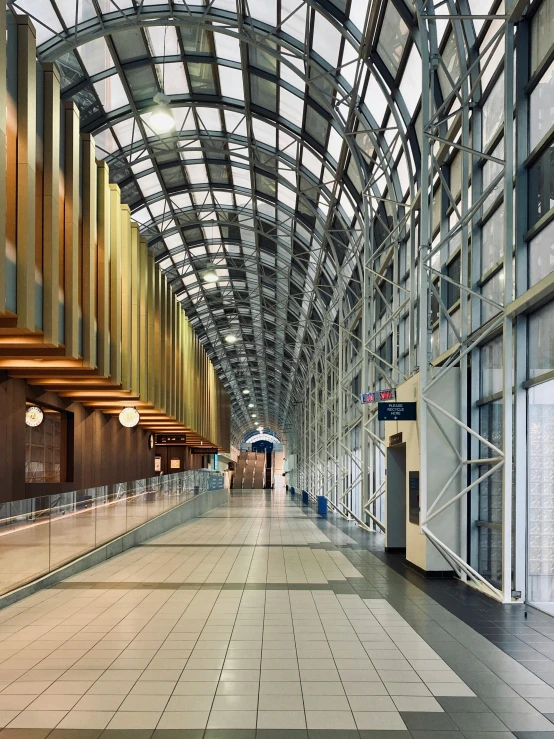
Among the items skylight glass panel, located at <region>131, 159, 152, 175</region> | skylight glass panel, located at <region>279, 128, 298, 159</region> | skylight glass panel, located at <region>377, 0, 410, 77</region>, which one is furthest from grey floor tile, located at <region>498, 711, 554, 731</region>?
skylight glass panel, located at <region>131, 159, 152, 175</region>

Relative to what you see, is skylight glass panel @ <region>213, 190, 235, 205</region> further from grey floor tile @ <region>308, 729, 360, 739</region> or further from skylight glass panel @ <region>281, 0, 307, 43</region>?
grey floor tile @ <region>308, 729, 360, 739</region>

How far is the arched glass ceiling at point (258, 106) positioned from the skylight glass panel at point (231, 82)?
0.05m

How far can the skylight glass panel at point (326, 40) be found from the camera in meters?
18.4

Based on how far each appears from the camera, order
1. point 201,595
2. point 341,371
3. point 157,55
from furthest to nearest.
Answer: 1. point 341,371
2. point 157,55
3. point 201,595

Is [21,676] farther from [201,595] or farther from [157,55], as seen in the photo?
[157,55]

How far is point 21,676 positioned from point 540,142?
9.53 metres

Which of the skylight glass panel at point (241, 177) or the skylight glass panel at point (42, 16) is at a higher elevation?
the skylight glass panel at point (42, 16)

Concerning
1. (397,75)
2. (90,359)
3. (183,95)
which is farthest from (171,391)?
(397,75)

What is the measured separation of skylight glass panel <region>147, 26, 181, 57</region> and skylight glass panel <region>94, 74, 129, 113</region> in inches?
69.8

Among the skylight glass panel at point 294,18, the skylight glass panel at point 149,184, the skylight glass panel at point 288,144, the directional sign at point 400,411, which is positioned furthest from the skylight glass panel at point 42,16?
the directional sign at point 400,411

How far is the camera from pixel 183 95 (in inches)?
999

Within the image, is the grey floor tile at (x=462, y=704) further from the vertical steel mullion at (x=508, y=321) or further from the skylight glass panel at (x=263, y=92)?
the skylight glass panel at (x=263, y=92)

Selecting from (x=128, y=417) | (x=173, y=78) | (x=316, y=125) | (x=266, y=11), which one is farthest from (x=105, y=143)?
(x=128, y=417)

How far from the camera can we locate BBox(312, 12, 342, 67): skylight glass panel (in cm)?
1841
